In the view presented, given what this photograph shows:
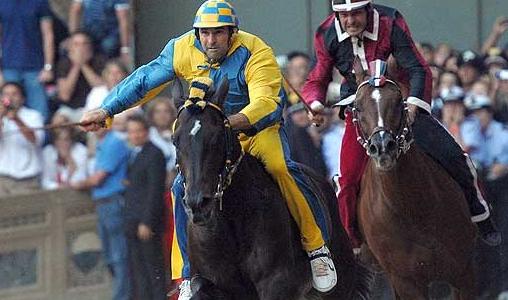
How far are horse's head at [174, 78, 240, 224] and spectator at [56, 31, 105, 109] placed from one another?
481 cm

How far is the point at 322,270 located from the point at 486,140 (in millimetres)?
3740

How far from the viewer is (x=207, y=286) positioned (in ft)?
28.8

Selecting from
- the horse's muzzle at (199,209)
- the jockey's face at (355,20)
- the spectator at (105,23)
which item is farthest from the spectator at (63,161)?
the horse's muzzle at (199,209)

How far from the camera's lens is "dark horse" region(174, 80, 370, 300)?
8161 mm

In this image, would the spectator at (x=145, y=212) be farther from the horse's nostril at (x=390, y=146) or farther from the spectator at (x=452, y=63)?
the horse's nostril at (x=390, y=146)

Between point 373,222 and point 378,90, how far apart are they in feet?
3.32

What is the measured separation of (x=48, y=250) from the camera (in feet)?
40.5

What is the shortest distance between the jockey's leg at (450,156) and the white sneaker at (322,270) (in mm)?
1187

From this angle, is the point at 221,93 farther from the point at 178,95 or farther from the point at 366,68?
the point at 366,68

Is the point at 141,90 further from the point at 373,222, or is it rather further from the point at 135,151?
the point at 135,151

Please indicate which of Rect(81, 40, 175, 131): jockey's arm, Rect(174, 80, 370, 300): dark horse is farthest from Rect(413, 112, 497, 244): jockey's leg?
Rect(81, 40, 175, 131): jockey's arm

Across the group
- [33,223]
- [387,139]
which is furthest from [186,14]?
[387,139]

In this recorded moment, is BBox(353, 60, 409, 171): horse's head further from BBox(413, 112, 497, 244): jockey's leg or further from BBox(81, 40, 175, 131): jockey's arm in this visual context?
BBox(81, 40, 175, 131): jockey's arm

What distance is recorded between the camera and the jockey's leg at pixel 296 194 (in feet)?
29.7
